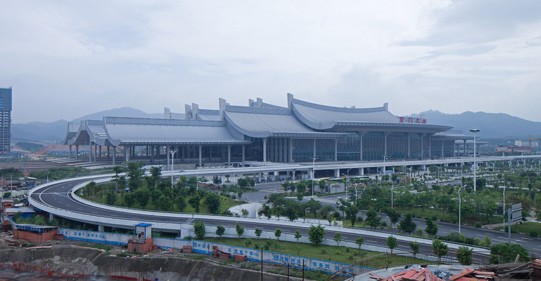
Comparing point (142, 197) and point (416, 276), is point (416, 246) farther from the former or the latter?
point (142, 197)

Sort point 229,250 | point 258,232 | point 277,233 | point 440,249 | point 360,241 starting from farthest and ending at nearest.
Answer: point 258,232 → point 277,233 → point 229,250 → point 360,241 → point 440,249

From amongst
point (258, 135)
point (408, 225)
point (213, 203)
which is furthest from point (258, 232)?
point (258, 135)

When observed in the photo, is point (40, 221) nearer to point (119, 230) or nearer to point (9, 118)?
point (119, 230)

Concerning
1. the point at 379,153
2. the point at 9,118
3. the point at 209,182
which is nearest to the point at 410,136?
the point at 379,153

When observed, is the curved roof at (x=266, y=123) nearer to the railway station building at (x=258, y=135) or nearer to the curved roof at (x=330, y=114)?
the railway station building at (x=258, y=135)

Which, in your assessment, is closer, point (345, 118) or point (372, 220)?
point (372, 220)

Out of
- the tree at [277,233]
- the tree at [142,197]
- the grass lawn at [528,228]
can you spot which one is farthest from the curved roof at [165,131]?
the grass lawn at [528,228]
